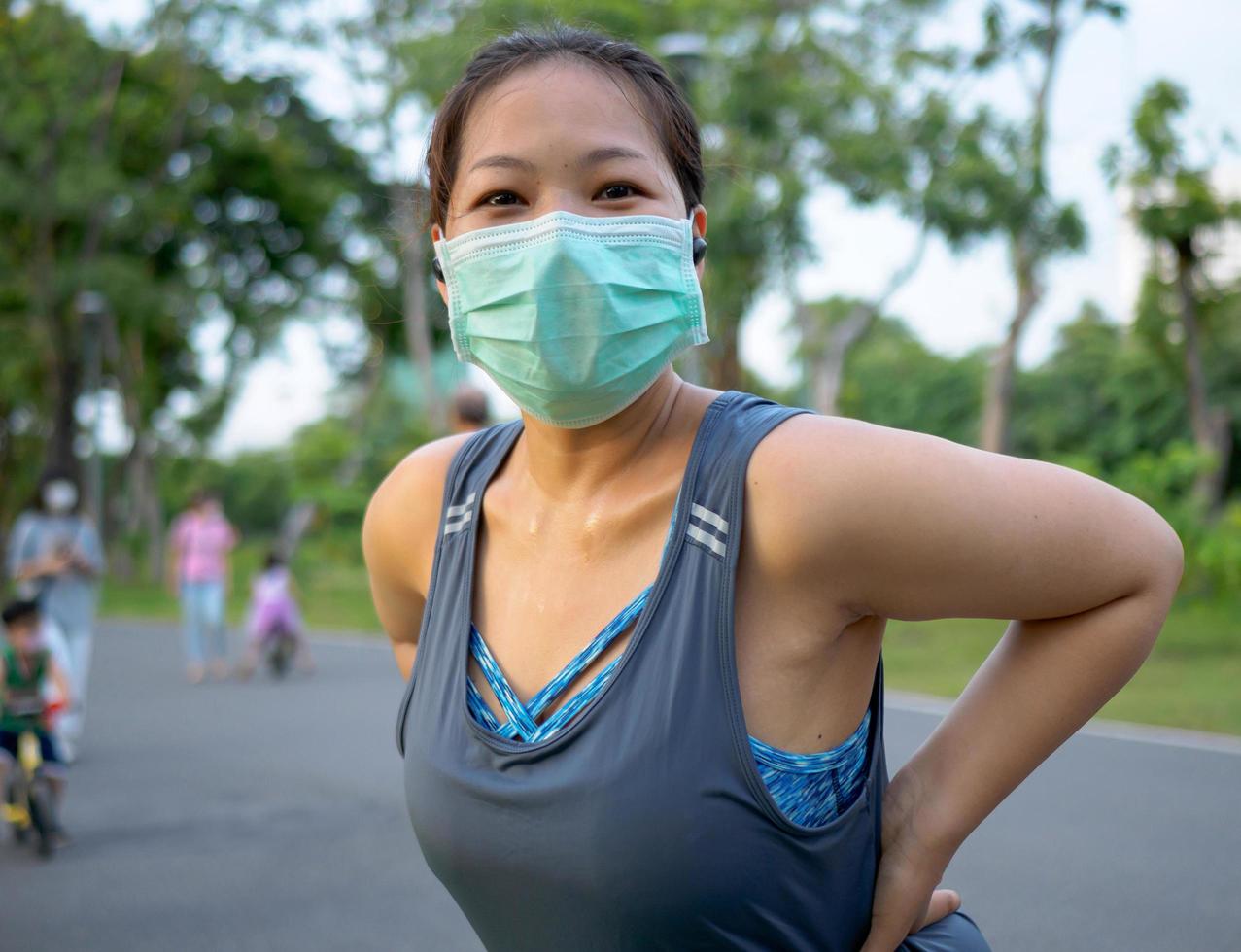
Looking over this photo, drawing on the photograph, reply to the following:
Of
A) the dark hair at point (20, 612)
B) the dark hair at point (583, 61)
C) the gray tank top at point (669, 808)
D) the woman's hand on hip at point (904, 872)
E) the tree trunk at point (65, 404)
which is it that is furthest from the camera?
the tree trunk at point (65, 404)

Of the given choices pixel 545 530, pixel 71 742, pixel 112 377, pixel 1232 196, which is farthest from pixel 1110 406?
pixel 545 530

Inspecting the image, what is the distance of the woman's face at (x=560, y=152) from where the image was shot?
1.58 metres

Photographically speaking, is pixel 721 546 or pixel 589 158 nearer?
pixel 721 546

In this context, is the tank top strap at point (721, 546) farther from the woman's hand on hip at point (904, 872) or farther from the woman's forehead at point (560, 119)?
the woman's forehead at point (560, 119)

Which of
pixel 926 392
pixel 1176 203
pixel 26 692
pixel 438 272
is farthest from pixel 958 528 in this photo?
pixel 926 392

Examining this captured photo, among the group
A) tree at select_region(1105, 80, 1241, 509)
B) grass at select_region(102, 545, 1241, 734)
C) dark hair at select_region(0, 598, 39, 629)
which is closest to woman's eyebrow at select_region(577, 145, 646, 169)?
grass at select_region(102, 545, 1241, 734)

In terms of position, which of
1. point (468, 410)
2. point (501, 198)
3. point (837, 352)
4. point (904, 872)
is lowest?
point (837, 352)

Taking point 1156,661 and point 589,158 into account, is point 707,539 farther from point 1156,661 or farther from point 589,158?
point 1156,661

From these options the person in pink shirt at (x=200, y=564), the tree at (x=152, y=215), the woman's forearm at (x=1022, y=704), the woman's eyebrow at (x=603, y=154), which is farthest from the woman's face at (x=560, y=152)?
the tree at (x=152, y=215)

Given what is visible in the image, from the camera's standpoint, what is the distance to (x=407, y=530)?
1.90 metres

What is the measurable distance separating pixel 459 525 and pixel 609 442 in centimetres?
24

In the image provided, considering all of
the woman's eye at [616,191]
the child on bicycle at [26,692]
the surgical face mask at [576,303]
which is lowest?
the child on bicycle at [26,692]

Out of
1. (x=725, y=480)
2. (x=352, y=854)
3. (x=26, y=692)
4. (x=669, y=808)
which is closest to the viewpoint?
(x=669, y=808)

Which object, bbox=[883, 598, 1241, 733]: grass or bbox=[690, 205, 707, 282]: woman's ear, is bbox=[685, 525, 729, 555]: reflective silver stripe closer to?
bbox=[690, 205, 707, 282]: woman's ear
